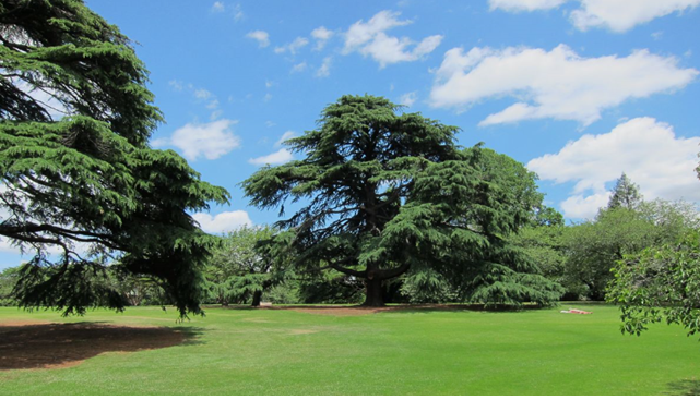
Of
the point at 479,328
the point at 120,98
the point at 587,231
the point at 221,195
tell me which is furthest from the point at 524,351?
the point at 587,231

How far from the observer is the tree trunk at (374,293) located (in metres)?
33.4

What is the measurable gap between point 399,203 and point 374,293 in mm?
6820

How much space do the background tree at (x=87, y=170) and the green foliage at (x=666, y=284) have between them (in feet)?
34.2

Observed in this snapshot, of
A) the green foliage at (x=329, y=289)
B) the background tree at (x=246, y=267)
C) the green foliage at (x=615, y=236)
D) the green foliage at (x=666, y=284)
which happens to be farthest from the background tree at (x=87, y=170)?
the green foliage at (x=615, y=236)

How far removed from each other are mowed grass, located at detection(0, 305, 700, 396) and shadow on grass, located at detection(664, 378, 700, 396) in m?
0.04

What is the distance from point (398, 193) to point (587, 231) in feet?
57.1

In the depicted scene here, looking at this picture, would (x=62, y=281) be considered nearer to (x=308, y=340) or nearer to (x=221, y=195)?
(x=221, y=195)

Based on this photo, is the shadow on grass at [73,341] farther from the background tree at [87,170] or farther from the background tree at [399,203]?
the background tree at [399,203]

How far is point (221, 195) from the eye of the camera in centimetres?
1430

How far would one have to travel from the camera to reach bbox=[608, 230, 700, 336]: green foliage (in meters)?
5.90

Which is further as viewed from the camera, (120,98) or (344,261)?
(344,261)

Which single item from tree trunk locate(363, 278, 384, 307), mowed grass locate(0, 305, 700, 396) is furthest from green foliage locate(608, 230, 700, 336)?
tree trunk locate(363, 278, 384, 307)

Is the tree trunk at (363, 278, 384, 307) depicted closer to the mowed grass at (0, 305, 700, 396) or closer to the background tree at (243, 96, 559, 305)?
the background tree at (243, 96, 559, 305)

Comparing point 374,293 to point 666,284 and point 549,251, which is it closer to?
point 549,251
